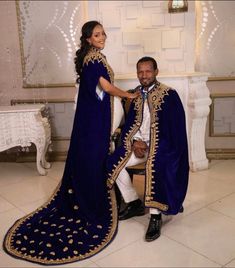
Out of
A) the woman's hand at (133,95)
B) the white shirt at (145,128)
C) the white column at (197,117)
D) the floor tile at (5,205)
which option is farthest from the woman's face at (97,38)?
the floor tile at (5,205)

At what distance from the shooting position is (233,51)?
3.75 m

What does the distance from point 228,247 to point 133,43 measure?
89.4 inches

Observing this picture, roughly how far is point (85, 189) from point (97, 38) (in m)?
1.11

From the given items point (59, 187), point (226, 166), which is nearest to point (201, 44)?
point (226, 166)

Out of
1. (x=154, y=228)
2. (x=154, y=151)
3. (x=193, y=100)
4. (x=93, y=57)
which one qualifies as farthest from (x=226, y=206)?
(x=93, y=57)

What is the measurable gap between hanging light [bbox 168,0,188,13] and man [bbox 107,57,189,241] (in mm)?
Answer: 1157

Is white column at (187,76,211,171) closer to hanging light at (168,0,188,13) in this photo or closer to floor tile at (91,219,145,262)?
hanging light at (168,0,188,13)

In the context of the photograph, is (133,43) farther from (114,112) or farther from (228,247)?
(228,247)

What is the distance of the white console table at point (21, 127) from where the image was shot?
11.8ft

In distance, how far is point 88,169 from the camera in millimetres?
2682

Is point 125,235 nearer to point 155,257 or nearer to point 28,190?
point 155,257

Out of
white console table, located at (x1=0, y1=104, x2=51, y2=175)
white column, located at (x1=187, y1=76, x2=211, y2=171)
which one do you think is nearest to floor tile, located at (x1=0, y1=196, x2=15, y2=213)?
white console table, located at (x1=0, y1=104, x2=51, y2=175)

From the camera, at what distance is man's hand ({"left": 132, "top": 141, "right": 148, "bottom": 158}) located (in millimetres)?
2611

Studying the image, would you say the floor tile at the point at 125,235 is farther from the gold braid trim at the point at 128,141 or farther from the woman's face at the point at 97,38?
the woman's face at the point at 97,38
